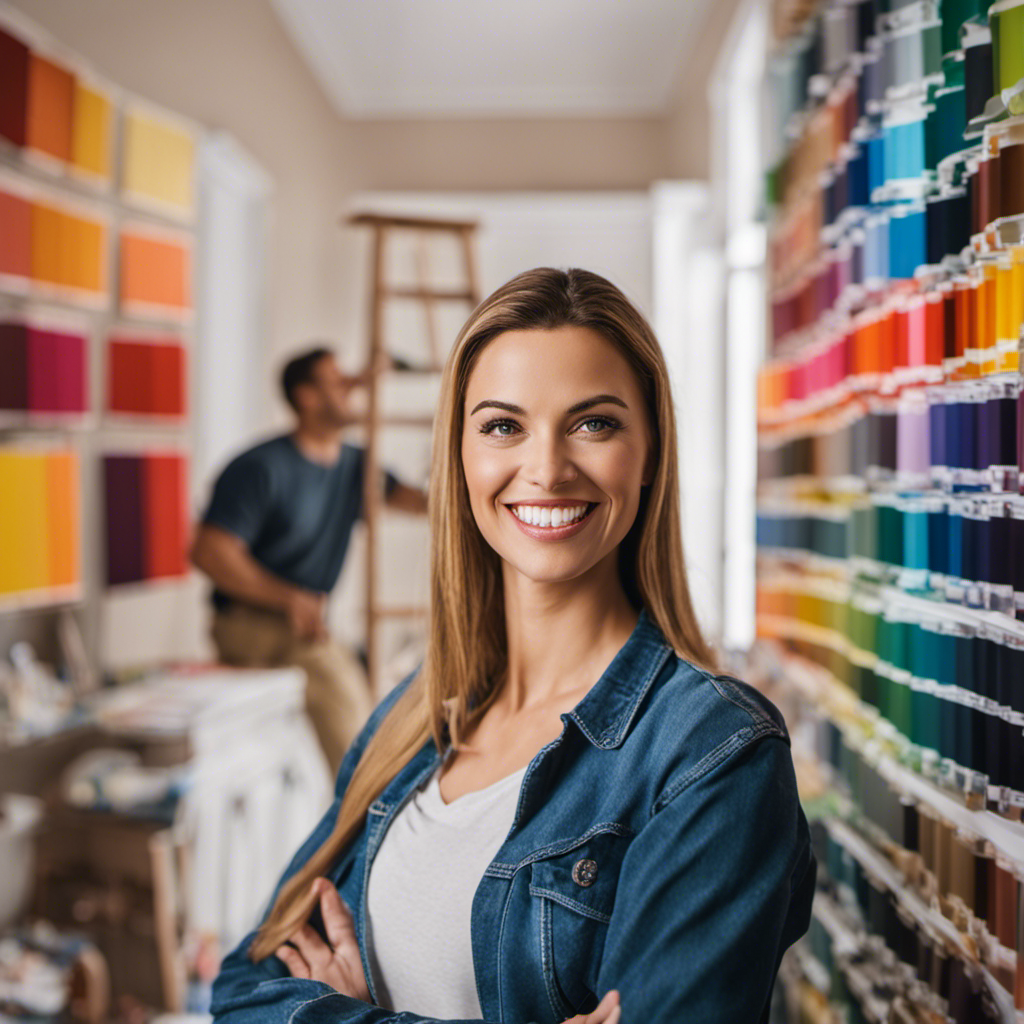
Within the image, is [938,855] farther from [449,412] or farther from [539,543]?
[449,412]

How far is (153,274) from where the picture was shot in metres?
2.99

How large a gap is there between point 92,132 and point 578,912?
99.4 inches

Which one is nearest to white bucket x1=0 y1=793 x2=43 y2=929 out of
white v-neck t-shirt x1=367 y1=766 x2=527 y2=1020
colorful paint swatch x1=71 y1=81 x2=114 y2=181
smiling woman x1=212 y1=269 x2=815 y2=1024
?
smiling woman x1=212 y1=269 x2=815 y2=1024

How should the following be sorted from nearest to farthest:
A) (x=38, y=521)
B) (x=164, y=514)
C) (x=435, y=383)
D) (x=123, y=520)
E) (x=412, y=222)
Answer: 1. (x=38, y=521)
2. (x=123, y=520)
3. (x=164, y=514)
4. (x=412, y=222)
5. (x=435, y=383)

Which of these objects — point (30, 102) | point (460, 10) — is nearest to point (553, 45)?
point (460, 10)

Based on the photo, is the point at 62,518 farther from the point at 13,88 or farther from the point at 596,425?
the point at 596,425

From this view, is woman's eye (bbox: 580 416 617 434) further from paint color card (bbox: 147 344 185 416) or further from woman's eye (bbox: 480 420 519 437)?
paint color card (bbox: 147 344 185 416)

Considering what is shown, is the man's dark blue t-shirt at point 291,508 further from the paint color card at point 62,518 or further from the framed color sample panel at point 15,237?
the framed color sample panel at point 15,237

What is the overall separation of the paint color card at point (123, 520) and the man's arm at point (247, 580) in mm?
204

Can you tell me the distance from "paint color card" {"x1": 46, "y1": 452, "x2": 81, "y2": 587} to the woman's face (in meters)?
1.82

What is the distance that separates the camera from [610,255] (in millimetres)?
4684

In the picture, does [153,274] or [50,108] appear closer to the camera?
[50,108]

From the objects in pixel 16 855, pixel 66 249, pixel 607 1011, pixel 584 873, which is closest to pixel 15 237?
pixel 66 249

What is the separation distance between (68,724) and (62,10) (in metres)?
1.81
